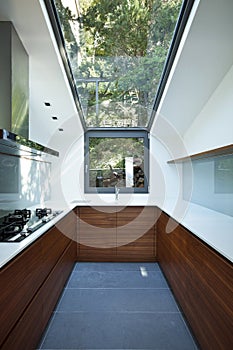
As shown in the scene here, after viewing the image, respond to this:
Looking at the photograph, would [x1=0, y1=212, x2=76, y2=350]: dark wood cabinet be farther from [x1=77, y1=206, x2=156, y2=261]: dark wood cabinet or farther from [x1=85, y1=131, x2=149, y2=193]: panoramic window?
[x1=85, y1=131, x2=149, y2=193]: panoramic window

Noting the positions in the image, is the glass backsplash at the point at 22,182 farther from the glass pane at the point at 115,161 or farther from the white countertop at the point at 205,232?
the glass pane at the point at 115,161

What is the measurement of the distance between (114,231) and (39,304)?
225 cm

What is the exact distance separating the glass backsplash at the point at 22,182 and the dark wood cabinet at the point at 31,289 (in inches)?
23.0

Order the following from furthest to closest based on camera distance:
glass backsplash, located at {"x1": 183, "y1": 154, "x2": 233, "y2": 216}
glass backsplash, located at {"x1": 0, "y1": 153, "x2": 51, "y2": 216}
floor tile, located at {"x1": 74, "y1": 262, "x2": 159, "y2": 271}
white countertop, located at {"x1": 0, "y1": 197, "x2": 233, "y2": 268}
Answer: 1. floor tile, located at {"x1": 74, "y1": 262, "x2": 159, "y2": 271}
2. glass backsplash, located at {"x1": 183, "y1": 154, "x2": 233, "y2": 216}
3. glass backsplash, located at {"x1": 0, "y1": 153, "x2": 51, "y2": 216}
4. white countertop, located at {"x1": 0, "y1": 197, "x2": 233, "y2": 268}

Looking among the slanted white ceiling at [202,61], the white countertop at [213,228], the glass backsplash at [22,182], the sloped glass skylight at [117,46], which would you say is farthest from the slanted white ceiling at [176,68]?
the white countertop at [213,228]

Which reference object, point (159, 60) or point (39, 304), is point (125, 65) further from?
point (39, 304)

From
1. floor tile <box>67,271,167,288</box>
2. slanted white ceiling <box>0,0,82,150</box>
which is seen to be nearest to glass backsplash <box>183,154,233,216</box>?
floor tile <box>67,271,167,288</box>

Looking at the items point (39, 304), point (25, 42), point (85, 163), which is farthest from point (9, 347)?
point (85, 163)

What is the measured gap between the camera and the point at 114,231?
4355 millimetres

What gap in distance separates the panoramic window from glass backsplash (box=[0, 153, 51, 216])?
0.77 metres

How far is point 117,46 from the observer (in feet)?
10.1

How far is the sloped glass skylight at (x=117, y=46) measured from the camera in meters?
2.67

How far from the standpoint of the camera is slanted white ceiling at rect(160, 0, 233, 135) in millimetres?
2225

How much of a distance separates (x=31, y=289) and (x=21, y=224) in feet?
2.07
